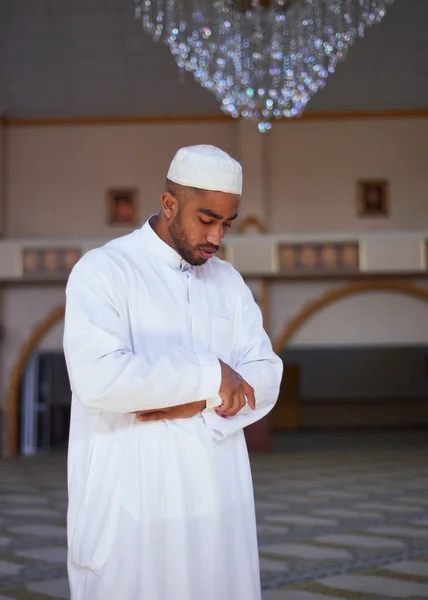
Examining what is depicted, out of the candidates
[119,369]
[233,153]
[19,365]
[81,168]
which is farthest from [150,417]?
[81,168]

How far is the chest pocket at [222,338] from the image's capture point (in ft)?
7.72

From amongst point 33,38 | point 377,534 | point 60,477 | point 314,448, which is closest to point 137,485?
point 377,534

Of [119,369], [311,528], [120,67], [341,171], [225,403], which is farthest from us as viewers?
[341,171]

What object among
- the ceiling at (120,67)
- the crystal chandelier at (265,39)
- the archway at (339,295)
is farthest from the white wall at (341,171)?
the crystal chandelier at (265,39)

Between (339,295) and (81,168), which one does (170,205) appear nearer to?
(339,295)

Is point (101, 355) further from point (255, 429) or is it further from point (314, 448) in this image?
point (314, 448)

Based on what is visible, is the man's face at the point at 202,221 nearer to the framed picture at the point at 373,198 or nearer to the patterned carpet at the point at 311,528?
the patterned carpet at the point at 311,528

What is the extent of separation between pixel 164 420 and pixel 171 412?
0.16 ft

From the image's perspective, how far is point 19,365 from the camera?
12.1m

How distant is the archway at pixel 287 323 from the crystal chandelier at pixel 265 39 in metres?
3.98

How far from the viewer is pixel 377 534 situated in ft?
18.6

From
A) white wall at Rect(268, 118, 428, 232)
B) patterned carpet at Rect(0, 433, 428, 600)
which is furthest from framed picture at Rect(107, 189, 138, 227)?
patterned carpet at Rect(0, 433, 428, 600)

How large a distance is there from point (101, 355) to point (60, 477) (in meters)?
8.19

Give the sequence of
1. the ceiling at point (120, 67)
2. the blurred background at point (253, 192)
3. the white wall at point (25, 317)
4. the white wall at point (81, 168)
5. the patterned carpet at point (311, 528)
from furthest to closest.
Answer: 1. the white wall at point (81, 168)
2. the white wall at point (25, 317)
3. the blurred background at point (253, 192)
4. the ceiling at point (120, 67)
5. the patterned carpet at point (311, 528)
